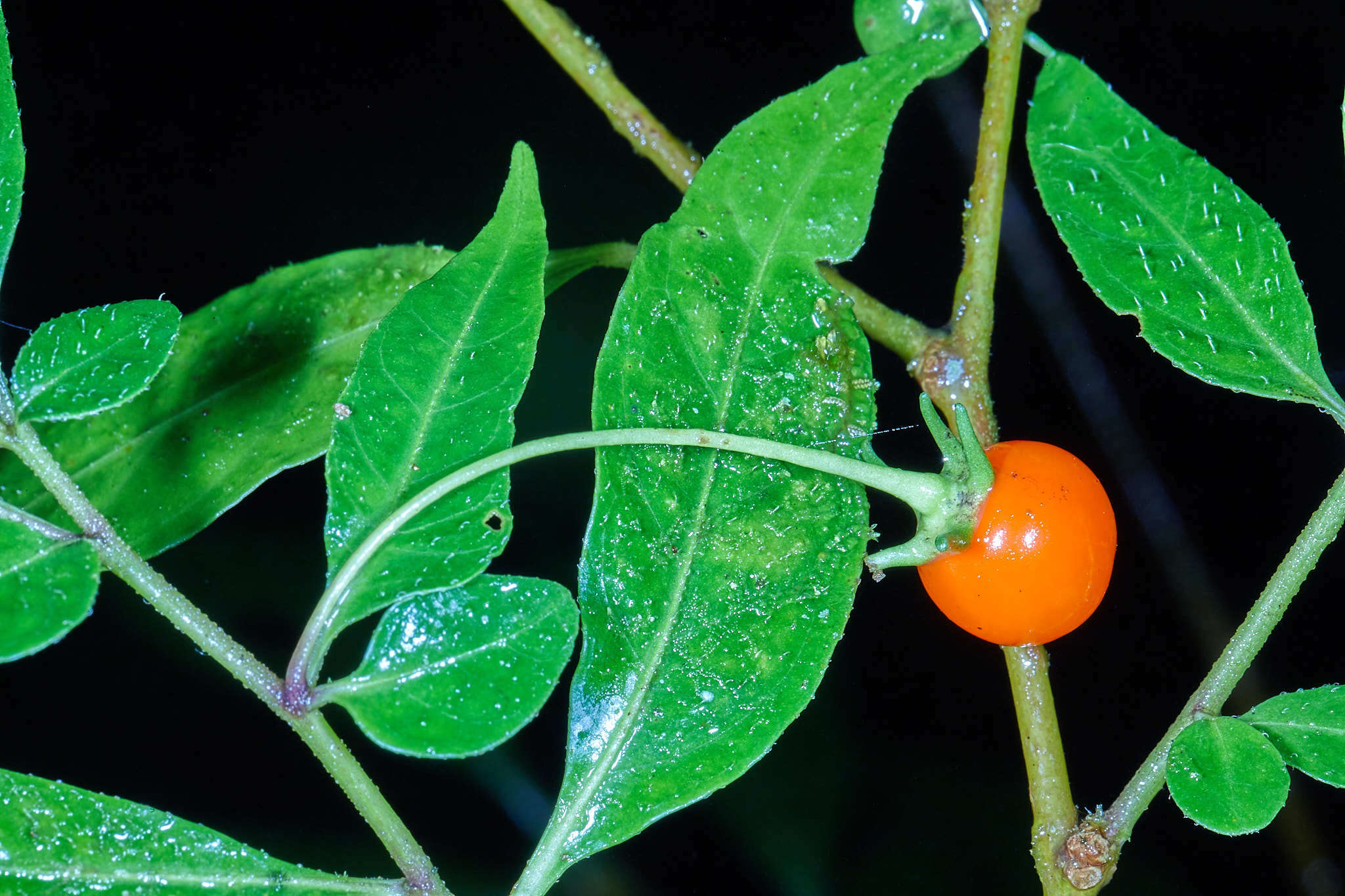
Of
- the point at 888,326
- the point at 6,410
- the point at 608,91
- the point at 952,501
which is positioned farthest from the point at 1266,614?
the point at 6,410

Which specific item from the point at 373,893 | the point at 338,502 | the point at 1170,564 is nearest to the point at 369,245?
the point at 338,502

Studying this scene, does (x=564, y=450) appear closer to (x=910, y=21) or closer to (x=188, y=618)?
(x=188, y=618)

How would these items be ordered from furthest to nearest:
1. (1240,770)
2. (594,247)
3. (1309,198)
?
(1309,198), (594,247), (1240,770)

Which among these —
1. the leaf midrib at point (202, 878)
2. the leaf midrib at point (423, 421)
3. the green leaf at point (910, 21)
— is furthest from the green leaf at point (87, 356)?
the green leaf at point (910, 21)

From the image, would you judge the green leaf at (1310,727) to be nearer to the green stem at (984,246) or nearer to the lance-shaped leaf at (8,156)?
the green stem at (984,246)

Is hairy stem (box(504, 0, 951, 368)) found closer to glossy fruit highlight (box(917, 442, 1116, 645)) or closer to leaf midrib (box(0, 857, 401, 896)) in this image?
glossy fruit highlight (box(917, 442, 1116, 645))

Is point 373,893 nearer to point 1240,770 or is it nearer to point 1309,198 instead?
point 1240,770
